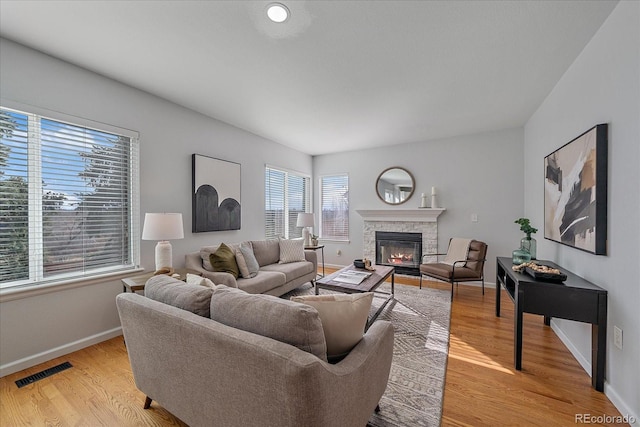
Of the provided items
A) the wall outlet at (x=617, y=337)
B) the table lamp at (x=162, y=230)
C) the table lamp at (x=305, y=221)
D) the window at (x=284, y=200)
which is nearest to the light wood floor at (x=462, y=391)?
the wall outlet at (x=617, y=337)

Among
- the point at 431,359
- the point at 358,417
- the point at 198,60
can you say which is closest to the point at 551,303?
the point at 431,359

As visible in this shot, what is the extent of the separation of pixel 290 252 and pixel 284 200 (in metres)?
1.48

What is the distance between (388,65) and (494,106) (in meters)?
1.88

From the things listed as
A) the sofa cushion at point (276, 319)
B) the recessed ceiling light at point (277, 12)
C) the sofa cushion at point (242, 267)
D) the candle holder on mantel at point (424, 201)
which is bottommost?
the sofa cushion at point (242, 267)

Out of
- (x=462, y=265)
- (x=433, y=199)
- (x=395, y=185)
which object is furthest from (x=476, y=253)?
(x=395, y=185)

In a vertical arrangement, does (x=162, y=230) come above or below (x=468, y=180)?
below

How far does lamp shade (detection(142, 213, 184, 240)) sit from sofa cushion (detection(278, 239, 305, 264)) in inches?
74.5

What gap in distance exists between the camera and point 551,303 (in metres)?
1.99

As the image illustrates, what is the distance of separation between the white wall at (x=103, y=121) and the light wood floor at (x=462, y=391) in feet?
0.73

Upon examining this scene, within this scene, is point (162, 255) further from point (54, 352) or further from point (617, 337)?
point (617, 337)

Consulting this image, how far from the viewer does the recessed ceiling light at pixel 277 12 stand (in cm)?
172

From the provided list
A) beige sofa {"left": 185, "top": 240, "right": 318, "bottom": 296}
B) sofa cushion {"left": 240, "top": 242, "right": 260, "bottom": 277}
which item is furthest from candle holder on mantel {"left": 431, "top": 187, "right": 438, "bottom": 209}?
sofa cushion {"left": 240, "top": 242, "right": 260, "bottom": 277}

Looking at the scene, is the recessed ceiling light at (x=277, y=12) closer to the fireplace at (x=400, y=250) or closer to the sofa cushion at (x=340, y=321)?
the sofa cushion at (x=340, y=321)

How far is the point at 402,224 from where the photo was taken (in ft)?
16.7
